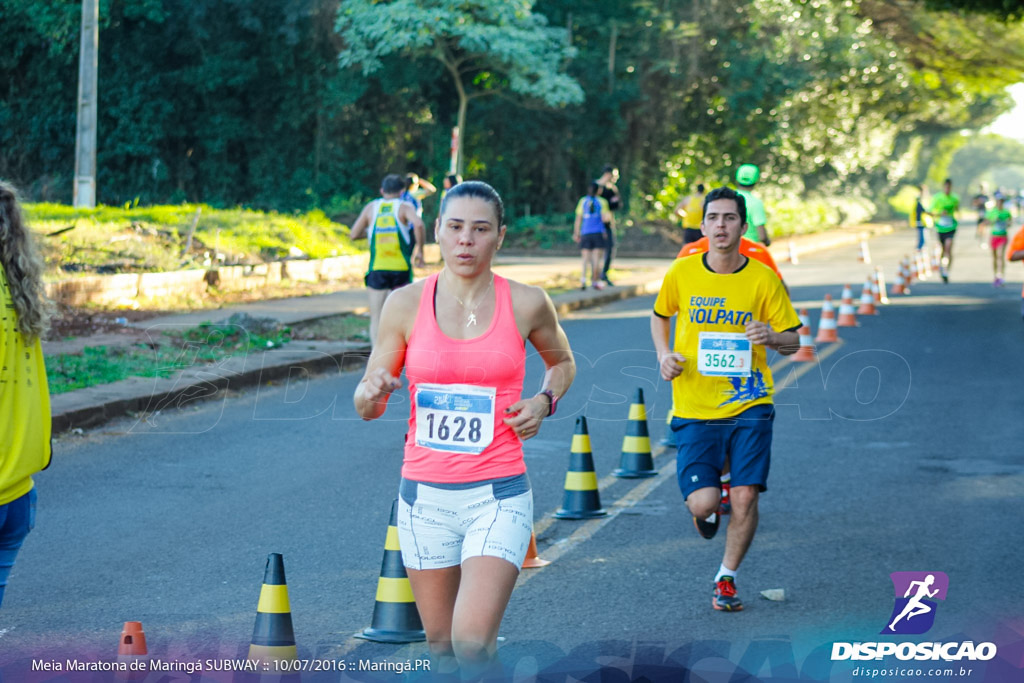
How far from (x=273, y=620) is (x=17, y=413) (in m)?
1.26

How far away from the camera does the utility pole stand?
65.5 ft

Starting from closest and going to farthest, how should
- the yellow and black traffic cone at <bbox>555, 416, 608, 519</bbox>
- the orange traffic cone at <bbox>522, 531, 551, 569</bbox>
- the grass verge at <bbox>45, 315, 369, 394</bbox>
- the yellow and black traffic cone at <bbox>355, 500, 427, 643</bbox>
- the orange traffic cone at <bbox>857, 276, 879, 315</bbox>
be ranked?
the yellow and black traffic cone at <bbox>355, 500, 427, 643</bbox> < the orange traffic cone at <bbox>522, 531, 551, 569</bbox> < the yellow and black traffic cone at <bbox>555, 416, 608, 519</bbox> < the grass verge at <bbox>45, 315, 369, 394</bbox> < the orange traffic cone at <bbox>857, 276, 879, 315</bbox>

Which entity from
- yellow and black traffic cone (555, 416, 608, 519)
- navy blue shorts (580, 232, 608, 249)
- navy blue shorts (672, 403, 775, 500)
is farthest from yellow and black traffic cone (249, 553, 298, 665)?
navy blue shorts (580, 232, 608, 249)

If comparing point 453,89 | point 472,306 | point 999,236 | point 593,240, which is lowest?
point 593,240

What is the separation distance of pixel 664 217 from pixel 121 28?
16.7m

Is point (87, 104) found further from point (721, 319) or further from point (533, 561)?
point (721, 319)

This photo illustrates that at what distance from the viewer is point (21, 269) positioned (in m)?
3.91

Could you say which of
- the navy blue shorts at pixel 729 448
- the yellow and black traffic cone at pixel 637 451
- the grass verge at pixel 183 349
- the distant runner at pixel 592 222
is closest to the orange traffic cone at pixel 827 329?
the grass verge at pixel 183 349

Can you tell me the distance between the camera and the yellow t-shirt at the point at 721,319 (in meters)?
6.02

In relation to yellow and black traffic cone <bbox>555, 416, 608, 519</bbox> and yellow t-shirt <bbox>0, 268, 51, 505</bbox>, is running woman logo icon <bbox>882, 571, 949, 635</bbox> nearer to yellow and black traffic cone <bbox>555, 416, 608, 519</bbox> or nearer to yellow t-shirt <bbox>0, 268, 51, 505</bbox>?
yellow and black traffic cone <bbox>555, 416, 608, 519</bbox>

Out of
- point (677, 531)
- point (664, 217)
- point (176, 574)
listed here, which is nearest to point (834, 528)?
point (677, 531)

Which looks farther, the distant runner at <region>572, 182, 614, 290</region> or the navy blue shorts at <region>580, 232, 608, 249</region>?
the navy blue shorts at <region>580, 232, 608, 249</region>

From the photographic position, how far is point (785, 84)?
130 feet

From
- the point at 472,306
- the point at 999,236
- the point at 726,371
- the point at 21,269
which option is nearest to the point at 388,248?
the point at 726,371
